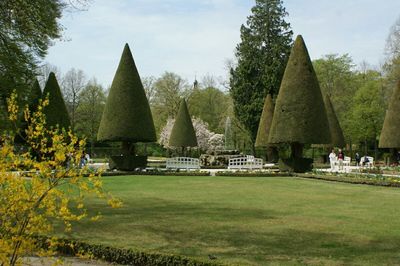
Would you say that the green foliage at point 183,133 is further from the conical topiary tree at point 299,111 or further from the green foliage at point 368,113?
the green foliage at point 368,113

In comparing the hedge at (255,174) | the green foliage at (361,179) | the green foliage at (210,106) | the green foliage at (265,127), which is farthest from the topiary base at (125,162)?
the green foliage at (210,106)

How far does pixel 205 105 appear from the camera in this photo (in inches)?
2312

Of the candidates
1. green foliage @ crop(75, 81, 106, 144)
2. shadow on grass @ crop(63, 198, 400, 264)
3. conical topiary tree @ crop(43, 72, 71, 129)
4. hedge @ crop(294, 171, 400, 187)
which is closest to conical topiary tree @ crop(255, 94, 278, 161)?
hedge @ crop(294, 171, 400, 187)

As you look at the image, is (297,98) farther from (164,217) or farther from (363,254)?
(363,254)

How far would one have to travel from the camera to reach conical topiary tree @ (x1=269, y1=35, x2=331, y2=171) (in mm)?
24109

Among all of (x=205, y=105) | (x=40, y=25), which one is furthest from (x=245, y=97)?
(x=40, y=25)

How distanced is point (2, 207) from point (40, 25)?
1056 centimetres

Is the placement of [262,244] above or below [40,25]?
below

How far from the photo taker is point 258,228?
320 inches

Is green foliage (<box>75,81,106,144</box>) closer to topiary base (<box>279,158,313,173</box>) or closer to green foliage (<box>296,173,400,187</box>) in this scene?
topiary base (<box>279,158,313,173</box>)

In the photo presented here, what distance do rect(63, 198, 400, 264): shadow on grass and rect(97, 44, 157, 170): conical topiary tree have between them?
1492 cm

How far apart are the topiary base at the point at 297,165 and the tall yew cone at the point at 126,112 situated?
25.3 feet

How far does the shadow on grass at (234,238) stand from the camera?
622 cm

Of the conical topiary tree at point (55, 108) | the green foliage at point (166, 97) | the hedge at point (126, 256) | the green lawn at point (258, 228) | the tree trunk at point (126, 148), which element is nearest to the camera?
the hedge at point (126, 256)
